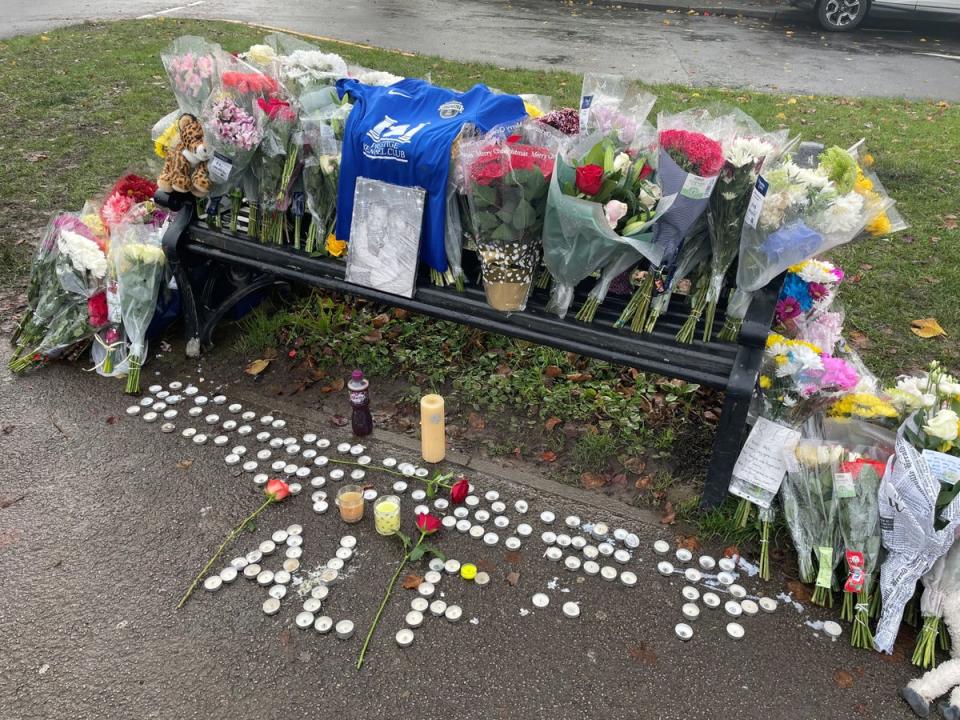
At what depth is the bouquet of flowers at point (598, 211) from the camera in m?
2.63

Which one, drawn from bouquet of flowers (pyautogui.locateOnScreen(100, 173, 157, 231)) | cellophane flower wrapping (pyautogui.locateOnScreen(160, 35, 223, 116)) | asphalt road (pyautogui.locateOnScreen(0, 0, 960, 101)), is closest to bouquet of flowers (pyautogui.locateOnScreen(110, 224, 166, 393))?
bouquet of flowers (pyautogui.locateOnScreen(100, 173, 157, 231))

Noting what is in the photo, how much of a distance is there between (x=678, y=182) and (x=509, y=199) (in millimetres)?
634

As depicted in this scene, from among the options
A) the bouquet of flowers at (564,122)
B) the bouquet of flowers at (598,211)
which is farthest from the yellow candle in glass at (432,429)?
the bouquet of flowers at (564,122)

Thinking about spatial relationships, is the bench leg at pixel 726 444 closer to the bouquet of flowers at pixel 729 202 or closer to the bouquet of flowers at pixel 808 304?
the bouquet of flowers at pixel 729 202

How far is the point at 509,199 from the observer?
9.10ft

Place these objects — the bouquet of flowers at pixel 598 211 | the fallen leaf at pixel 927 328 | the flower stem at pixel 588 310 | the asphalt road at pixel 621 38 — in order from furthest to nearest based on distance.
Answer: the asphalt road at pixel 621 38 → the fallen leaf at pixel 927 328 → the flower stem at pixel 588 310 → the bouquet of flowers at pixel 598 211

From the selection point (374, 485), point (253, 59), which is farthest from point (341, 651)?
point (253, 59)

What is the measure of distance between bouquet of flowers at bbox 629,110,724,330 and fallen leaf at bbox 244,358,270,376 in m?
1.99

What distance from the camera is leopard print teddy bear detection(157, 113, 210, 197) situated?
3.40 m

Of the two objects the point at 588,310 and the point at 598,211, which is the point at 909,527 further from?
the point at 598,211

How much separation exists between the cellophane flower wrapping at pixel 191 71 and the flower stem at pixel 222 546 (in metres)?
1.88

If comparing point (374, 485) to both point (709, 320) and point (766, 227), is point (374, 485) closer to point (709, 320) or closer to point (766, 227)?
point (709, 320)

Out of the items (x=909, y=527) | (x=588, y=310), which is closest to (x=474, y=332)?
(x=588, y=310)

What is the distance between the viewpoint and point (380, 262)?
3217mm
